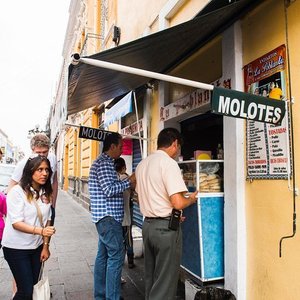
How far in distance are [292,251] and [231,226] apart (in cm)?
76

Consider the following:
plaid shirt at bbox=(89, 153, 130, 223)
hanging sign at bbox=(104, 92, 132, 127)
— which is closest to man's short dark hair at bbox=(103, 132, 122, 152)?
plaid shirt at bbox=(89, 153, 130, 223)

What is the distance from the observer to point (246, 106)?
2.41m

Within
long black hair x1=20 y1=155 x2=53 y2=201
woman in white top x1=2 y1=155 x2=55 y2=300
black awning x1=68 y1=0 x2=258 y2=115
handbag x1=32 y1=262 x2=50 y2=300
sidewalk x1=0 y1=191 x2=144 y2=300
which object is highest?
black awning x1=68 y1=0 x2=258 y2=115

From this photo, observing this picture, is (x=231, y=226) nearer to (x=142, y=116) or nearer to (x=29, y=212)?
(x=29, y=212)

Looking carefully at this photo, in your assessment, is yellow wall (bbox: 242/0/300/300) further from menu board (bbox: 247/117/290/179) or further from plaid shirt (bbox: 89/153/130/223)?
plaid shirt (bbox: 89/153/130/223)

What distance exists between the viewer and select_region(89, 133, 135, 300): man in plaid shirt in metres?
3.52

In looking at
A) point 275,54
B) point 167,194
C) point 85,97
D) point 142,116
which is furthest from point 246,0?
point 142,116

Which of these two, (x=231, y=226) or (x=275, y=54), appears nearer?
(x=275, y=54)

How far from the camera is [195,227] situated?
375 centimetres

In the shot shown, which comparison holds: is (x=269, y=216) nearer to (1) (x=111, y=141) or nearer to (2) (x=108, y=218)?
(2) (x=108, y=218)

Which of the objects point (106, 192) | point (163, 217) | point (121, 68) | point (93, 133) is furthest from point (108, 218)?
point (93, 133)

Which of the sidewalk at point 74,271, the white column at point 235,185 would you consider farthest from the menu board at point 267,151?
the sidewalk at point 74,271

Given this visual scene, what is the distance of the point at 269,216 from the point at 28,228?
216 centimetres

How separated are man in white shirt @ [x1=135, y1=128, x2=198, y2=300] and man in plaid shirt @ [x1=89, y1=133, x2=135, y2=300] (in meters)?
0.47
